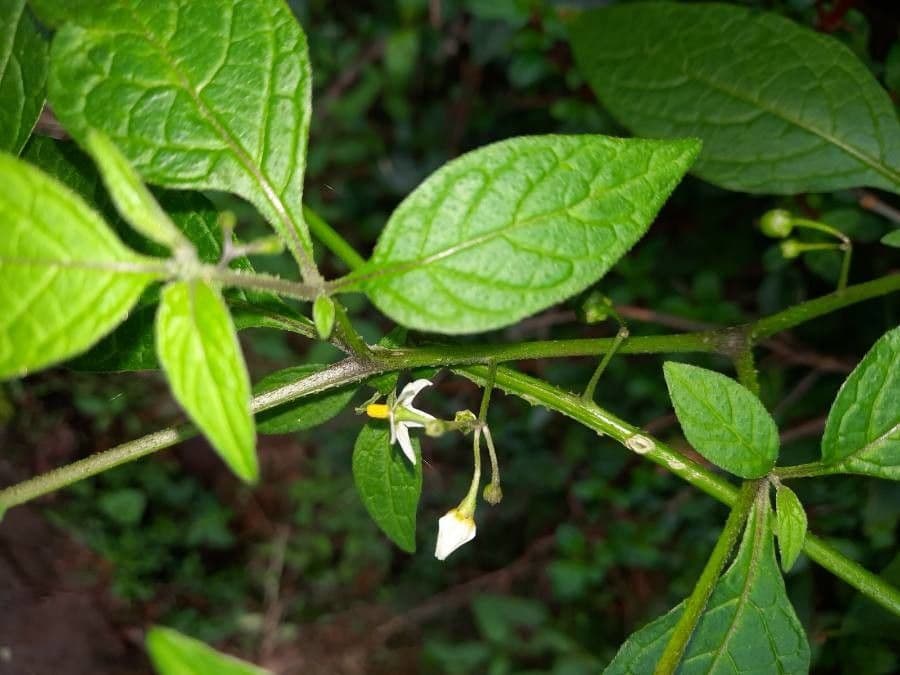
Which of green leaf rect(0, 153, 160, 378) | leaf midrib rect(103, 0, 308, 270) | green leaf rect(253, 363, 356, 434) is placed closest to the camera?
green leaf rect(0, 153, 160, 378)

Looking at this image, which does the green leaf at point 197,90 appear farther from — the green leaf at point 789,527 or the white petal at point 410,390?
the green leaf at point 789,527

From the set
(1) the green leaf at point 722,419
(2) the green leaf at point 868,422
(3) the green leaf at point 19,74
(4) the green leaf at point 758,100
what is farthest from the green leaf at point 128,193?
(4) the green leaf at point 758,100

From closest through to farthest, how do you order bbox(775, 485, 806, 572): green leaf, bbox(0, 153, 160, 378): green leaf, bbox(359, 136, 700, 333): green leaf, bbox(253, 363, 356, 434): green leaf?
bbox(0, 153, 160, 378): green leaf, bbox(359, 136, 700, 333): green leaf, bbox(775, 485, 806, 572): green leaf, bbox(253, 363, 356, 434): green leaf

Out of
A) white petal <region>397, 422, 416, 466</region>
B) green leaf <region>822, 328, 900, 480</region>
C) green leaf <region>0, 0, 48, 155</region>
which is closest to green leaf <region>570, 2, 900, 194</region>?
green leaf <region>822, 328, 900, 480</region>

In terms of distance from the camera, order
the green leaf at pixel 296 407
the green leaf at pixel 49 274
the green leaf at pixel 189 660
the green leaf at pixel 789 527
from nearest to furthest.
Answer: the green leaf at pixel 189 660, the green leaf at pixel 49 274, the green leaf at pixel 789 527, the green leaf at pixel 296 407

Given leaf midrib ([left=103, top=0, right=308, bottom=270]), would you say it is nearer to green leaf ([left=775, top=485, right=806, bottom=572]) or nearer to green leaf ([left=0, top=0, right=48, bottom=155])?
green leaf ([left=0, top=0, right=48, bottom=155])

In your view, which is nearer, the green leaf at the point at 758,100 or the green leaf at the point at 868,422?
the green leaf at the point at 868,422

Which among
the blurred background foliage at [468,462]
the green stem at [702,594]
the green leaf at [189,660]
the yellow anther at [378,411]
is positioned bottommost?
the blurred background foliage at [468,462]
